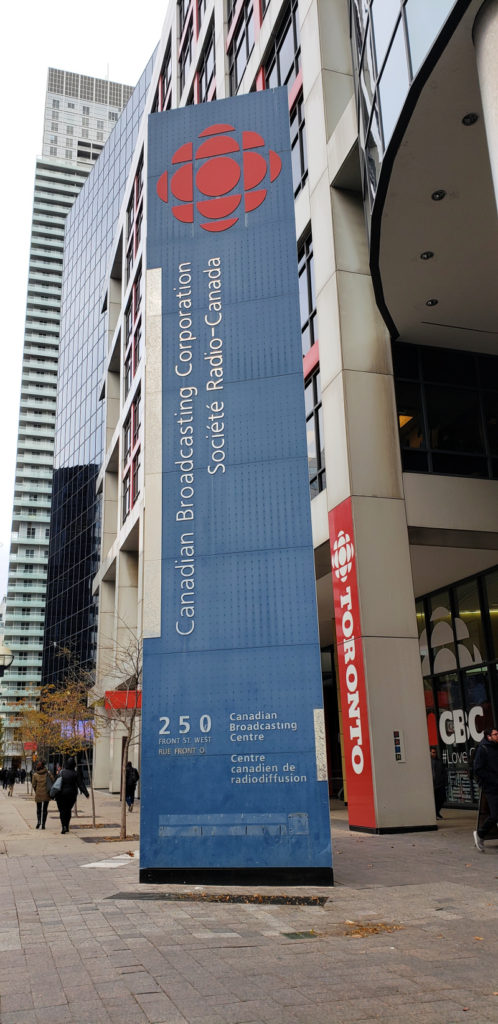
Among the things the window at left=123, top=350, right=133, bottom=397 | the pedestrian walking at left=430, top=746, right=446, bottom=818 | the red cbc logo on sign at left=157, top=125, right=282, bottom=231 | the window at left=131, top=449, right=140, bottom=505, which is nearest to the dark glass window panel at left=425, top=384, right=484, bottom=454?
the pedestrian walking at left=430, top=746, right=446, bottom=818

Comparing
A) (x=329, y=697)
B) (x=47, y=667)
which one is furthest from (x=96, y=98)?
(x=329, y=697)

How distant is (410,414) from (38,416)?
359 feet

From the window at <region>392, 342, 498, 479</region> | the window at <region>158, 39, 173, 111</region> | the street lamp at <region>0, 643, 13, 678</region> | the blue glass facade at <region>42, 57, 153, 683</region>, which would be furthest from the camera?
the blue glass facade at <region>42, 57, 153, 683</region>

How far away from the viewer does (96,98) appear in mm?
160875

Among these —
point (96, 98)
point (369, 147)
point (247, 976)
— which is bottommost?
point (247, 976)

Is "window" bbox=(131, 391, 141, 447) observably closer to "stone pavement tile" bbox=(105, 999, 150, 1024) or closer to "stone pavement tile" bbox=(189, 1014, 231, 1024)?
"stone pavement tile" bbox=(105, 999, 150, 1024)

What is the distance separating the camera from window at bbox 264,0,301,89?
72.7 ft

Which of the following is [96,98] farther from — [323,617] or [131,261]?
[323,617]

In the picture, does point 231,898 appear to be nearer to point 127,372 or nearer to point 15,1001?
point 15,1001

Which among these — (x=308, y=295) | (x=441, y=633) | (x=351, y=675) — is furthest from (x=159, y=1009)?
(x=308, y=295)

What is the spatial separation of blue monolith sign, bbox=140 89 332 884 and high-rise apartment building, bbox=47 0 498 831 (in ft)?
1.34

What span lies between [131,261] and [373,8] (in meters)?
35.5

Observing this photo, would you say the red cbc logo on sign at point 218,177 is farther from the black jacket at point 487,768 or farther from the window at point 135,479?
the window at point 135,479

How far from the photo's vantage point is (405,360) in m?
18.8
